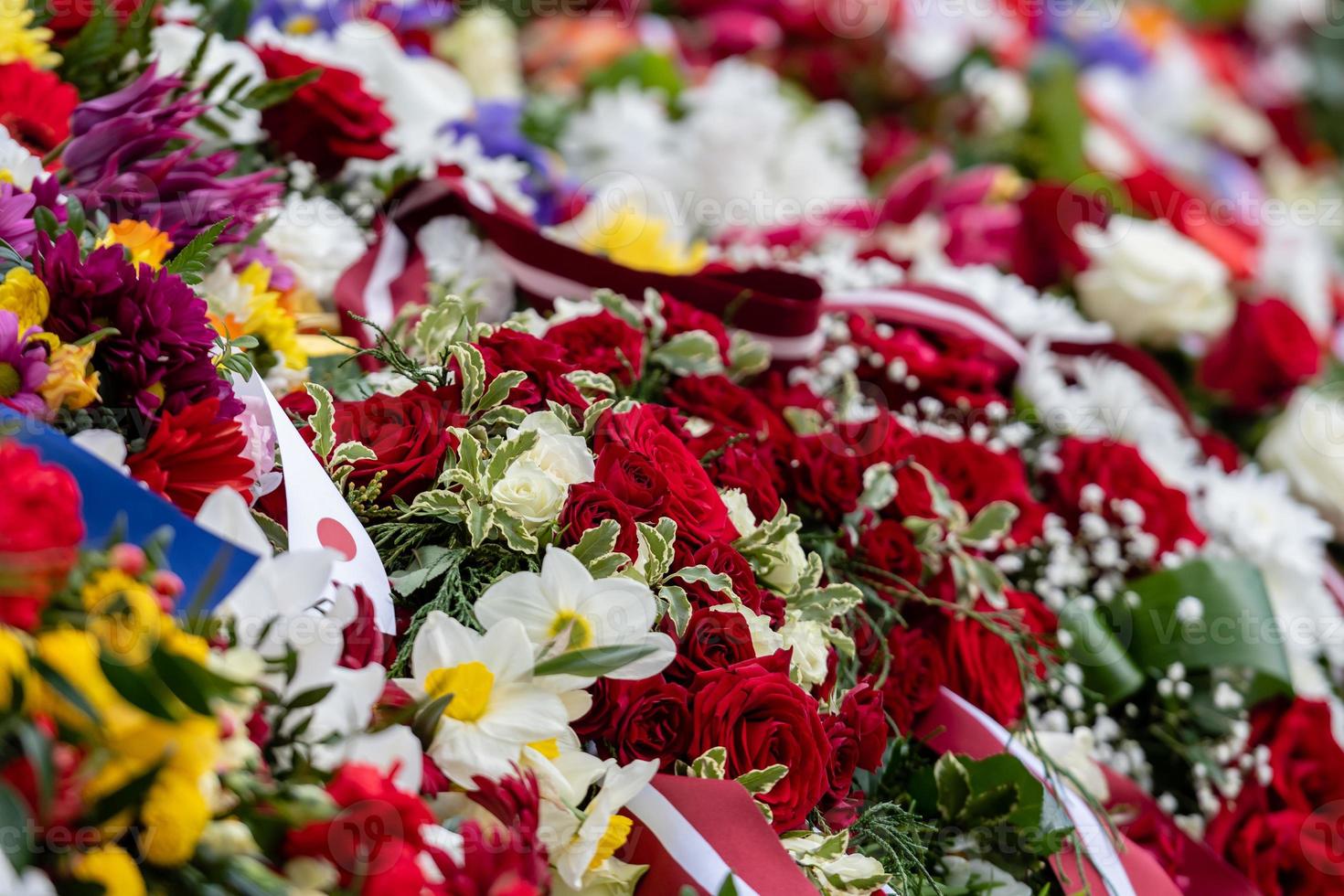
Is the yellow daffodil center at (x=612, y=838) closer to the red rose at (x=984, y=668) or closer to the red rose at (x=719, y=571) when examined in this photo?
the red rose at (x=719, y=571)

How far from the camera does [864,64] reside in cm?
203

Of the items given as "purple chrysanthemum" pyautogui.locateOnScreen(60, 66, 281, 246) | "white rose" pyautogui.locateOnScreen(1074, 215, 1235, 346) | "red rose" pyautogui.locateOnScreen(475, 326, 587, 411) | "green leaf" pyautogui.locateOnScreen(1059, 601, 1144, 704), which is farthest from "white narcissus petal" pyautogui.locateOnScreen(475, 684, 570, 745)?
"white rose" pyautogui.locateOnScreen(1074, 215, 1235, 346)

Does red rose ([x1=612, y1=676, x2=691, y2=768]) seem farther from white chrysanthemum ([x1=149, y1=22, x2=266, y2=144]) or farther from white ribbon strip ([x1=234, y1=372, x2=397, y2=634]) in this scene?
white chrysanthemum ([x1=149, y1=22, x2=266, y2=144])

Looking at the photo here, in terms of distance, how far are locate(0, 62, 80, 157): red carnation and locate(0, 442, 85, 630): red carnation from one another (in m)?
0.42

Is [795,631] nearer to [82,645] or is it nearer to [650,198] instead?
[82,645]

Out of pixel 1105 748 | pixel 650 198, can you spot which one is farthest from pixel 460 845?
pixel 650 198

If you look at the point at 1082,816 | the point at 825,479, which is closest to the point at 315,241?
the point at 825,479

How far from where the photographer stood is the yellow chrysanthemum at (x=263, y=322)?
0.77m

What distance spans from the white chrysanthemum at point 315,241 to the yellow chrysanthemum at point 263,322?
72 mm

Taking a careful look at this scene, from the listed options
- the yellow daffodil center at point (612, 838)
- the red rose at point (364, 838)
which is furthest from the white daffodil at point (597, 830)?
the red rose at point (364, 838)

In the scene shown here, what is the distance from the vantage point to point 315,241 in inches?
35.5

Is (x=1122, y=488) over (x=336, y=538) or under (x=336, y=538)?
under

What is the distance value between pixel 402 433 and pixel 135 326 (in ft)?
0.50

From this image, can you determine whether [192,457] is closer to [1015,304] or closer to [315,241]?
[315,241]
